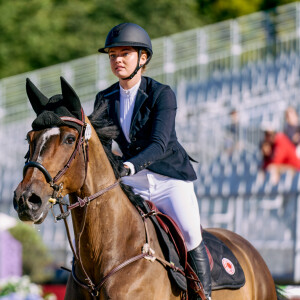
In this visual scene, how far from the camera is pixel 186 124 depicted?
54.7 ft

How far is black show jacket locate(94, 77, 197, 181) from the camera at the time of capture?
201 inches

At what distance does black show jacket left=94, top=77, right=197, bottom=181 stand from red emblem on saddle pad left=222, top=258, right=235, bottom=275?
935 mm

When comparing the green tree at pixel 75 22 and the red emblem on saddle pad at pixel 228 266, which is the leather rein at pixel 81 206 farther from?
the green tree at pixel 75 22

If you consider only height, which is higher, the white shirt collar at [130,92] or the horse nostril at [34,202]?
the white shirt collar at [130,92]

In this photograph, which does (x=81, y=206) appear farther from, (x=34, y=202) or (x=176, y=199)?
(x=176, y=199)

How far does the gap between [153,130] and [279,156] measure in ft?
28.2

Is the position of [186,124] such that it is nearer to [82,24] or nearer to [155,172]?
[155,172]

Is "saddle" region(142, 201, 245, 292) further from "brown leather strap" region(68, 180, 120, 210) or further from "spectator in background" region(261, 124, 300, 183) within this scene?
"spectator in background" region(261, 124, 300, 183)

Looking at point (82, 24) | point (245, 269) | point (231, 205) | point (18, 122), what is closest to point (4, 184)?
point (18, 122)

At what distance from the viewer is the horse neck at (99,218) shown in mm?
4879

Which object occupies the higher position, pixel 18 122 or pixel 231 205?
pixel 18 122

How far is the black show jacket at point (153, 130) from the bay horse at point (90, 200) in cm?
22

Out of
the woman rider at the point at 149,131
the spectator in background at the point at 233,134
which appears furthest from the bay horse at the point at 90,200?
the spectator in background at the point at 233,134

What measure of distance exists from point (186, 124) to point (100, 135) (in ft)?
38.3
